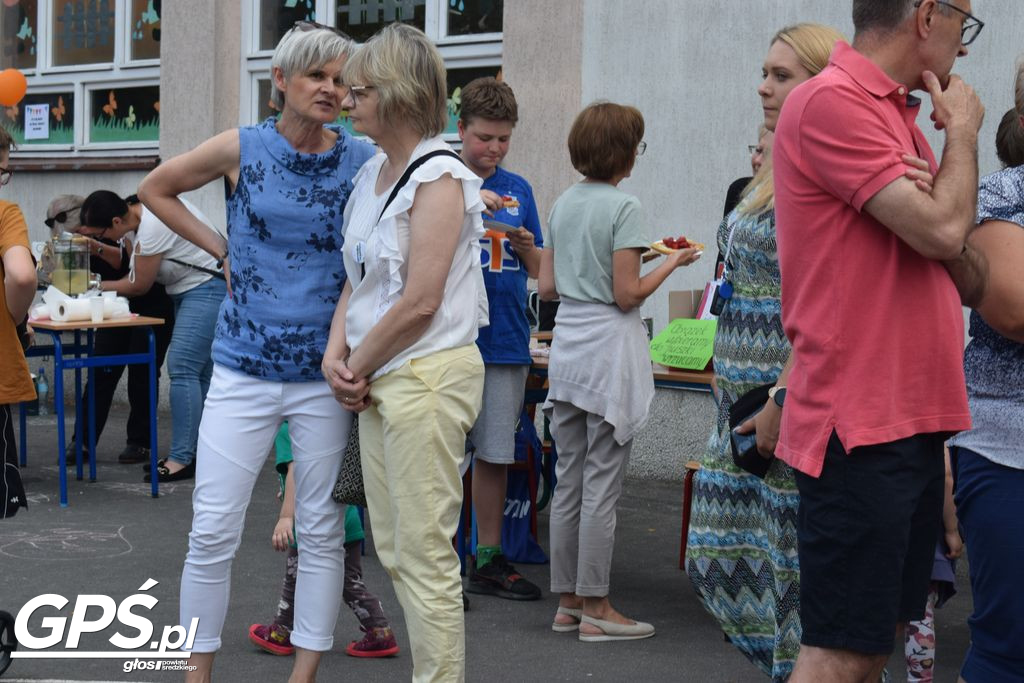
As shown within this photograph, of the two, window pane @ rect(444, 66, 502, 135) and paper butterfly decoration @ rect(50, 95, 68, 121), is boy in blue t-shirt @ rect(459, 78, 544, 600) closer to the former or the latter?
window pane @ rect(444, 66, 502, 135)

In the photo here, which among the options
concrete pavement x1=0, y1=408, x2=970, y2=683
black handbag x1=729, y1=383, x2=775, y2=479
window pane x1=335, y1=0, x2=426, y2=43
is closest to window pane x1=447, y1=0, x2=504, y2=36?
window pane x1=335, y1=0, x2=426, y2=43

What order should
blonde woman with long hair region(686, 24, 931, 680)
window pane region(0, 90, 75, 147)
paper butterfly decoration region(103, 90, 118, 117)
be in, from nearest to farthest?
blonde woman with long hair region(686, 24, 931, 680) → paper butterfly decoration region(103, 90, 118, 117) → window pane region(0, 90, 75, 147)

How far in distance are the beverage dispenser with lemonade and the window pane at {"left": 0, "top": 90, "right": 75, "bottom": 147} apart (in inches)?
185

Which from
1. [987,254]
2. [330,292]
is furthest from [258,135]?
[987,254]

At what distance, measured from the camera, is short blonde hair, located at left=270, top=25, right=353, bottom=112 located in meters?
4.04

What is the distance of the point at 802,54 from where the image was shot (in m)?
3.65

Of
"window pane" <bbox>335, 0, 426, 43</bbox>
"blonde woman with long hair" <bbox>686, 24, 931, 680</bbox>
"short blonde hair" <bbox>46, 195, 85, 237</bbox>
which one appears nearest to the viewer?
"blonde woman with long hair" <bbox>686, 24, 931, 680</bbox>

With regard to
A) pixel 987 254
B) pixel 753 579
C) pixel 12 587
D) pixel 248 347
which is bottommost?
pixel 12 587

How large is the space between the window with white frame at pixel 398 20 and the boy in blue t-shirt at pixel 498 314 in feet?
13.7

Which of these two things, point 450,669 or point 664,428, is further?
point 664,428

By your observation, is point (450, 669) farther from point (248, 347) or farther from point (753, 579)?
point (248, 347)

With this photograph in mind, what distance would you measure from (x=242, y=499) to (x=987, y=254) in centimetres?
224

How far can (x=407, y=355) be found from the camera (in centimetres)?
366

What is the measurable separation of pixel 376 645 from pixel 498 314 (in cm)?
144
